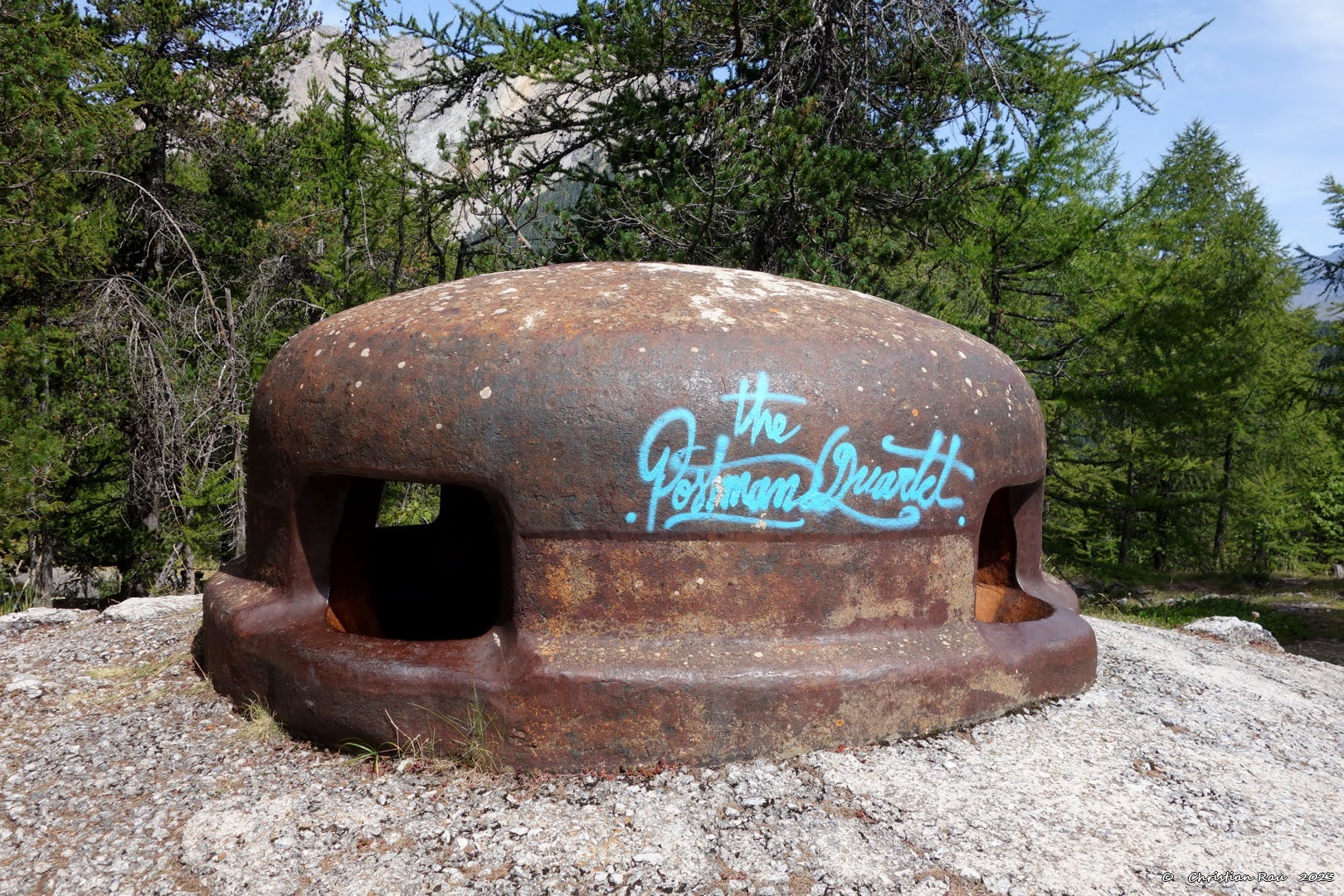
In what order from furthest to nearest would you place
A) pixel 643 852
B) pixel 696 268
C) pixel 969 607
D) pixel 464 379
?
pixel 696 268 → pixel 969 607 → pixel 464 379 → pixel 643 852

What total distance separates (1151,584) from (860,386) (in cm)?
1296

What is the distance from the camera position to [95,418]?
32.6 feet

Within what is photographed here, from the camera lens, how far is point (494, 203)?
9016 mm

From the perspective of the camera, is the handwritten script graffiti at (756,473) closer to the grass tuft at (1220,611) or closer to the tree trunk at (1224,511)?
the grass tuft at (1220,611)

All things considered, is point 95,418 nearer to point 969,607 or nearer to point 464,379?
point 464,379

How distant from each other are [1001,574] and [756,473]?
86.4 inches

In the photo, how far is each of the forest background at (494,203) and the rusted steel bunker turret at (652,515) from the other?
185 inches

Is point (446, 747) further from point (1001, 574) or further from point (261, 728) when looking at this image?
point (1001, 574)

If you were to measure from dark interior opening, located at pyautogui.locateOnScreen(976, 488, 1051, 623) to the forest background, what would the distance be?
3827 mm

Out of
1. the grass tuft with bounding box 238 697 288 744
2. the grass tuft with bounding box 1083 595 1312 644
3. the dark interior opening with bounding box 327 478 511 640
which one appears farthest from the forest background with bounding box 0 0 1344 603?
the grass tuft with bounding box 238 697 288 744

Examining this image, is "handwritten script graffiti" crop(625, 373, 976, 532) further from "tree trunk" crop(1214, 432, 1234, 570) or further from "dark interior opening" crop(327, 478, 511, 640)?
"tree trunk" crop(1214, 432, 1234, 570)

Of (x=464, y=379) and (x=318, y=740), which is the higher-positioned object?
(x=464, y=379)

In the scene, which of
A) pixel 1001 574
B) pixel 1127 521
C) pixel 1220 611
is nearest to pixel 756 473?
pixel 1001 574

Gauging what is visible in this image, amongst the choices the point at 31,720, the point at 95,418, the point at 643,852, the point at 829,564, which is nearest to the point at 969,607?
the point at 829,564
